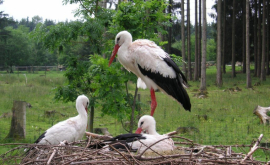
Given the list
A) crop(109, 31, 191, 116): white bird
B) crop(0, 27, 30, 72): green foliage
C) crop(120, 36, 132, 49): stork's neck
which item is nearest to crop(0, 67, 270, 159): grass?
crop(109, 31, 191, 116): white bird

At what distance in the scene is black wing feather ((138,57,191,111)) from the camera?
6.16 meters

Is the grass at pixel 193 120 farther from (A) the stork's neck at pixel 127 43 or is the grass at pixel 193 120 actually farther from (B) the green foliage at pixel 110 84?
(A) the stork's neck at pixel 127 43

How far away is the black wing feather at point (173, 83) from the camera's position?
6.16m

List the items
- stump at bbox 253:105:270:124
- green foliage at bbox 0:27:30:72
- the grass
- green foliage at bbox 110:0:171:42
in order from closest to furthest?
green foliage at bbox 110:0:171:42 < the grass < stump at bbox 253:105:270:124 < green foliage at bbox 0:27:30:72

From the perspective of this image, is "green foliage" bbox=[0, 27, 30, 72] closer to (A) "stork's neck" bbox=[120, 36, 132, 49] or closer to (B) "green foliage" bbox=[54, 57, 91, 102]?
(B) "green foliage" bbox=[54, 57, 91, 102]

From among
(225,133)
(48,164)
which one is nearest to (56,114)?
(225,133)

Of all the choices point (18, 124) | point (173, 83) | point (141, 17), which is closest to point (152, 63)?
point (173, 83)

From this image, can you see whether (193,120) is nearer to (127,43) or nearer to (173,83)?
(173,83)

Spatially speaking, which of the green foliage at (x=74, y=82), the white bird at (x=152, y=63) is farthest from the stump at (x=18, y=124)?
the white bird at (x=152, y=63)

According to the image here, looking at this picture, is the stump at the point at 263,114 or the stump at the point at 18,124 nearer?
the stump at the point at 18,124

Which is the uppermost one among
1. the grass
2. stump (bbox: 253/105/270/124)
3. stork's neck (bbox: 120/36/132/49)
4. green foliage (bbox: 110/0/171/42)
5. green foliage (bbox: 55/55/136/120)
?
green foliage (bbox: 110/0/171/42)

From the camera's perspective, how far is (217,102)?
15.8 meters

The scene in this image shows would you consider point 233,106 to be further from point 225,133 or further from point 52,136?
point 52,136

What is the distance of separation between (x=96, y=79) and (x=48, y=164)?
4.55m
